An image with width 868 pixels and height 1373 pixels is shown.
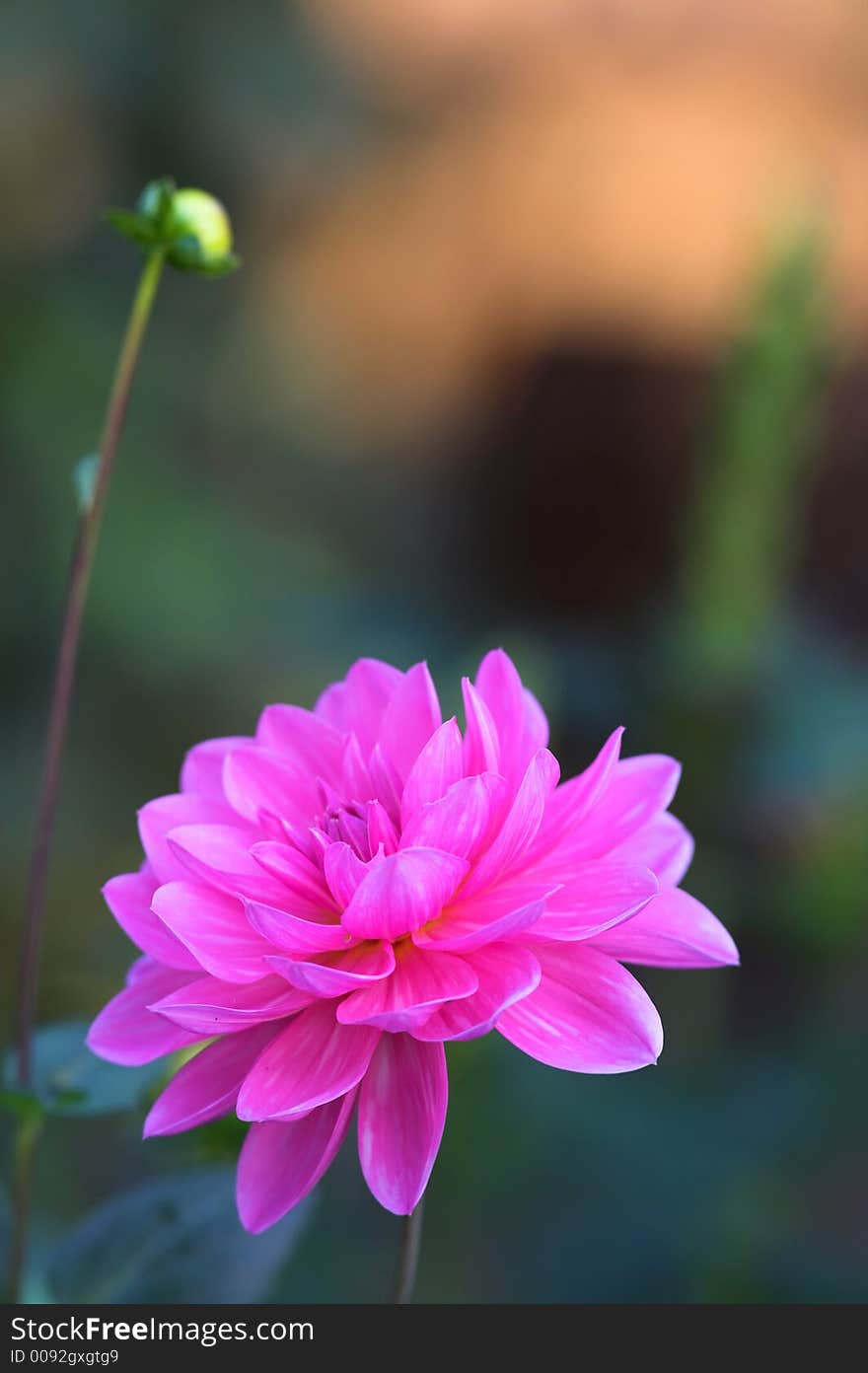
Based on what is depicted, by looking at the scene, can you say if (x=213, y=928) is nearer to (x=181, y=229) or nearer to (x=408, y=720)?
(x=408, y=720)

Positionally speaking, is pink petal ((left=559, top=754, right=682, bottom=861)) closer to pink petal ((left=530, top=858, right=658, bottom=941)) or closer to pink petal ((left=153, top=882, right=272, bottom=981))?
pink petal ((left=530, top=858, right=658, bottom=941))

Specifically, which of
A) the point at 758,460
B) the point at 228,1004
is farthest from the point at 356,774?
the point at 758,460

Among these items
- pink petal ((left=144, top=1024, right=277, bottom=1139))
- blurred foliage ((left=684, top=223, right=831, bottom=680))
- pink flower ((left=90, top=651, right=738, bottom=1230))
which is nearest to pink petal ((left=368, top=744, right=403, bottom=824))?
pink flower ((left=90, top=651, right=738, bottom=1230))

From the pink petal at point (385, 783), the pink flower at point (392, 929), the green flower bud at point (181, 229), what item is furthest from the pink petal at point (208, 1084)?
the green flower bud at point (181, 229)

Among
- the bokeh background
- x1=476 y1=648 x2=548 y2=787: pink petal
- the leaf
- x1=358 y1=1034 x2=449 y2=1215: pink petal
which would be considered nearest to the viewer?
x1=358 y1=1034 x2=449 y2=1215: pink petal

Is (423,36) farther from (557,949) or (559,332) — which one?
(557,949)

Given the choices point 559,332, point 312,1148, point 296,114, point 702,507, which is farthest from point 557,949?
point 559,332
